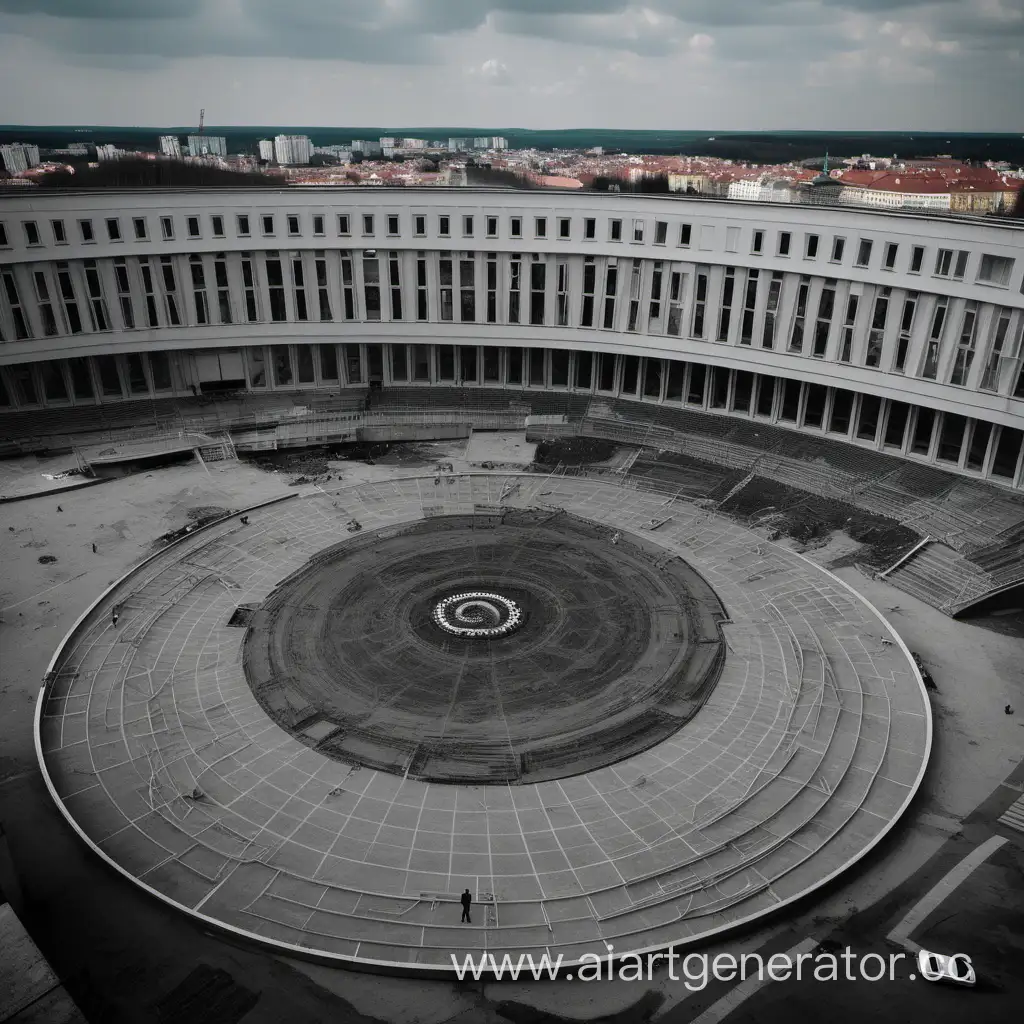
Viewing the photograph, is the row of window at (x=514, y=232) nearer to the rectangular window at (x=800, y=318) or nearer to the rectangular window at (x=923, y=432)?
the rectangular window at (x=800, y=318)

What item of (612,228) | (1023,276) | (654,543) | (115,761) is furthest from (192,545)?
(1023,276)

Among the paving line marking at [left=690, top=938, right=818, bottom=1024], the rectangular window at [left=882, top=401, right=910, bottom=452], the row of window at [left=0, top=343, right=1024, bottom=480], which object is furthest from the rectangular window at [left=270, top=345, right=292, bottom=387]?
the paving line marking at [left=690, top=938, right=818, bottom=1024]

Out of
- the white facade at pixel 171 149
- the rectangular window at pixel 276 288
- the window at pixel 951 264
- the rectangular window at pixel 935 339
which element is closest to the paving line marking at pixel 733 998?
the rectangular window at pixel 935 339

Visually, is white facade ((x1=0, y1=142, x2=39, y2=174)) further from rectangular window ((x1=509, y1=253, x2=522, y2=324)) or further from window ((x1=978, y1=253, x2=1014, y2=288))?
window ((x1=978, y1=253, x2=1014, y2=288))

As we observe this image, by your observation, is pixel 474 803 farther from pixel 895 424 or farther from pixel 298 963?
pixel 895 424

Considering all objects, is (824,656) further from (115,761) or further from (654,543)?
(115,761)

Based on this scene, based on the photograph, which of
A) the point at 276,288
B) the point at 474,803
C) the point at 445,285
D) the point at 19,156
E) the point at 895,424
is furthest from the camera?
the point at 19,156

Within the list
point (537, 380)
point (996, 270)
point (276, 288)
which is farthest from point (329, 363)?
point (996, 270)
